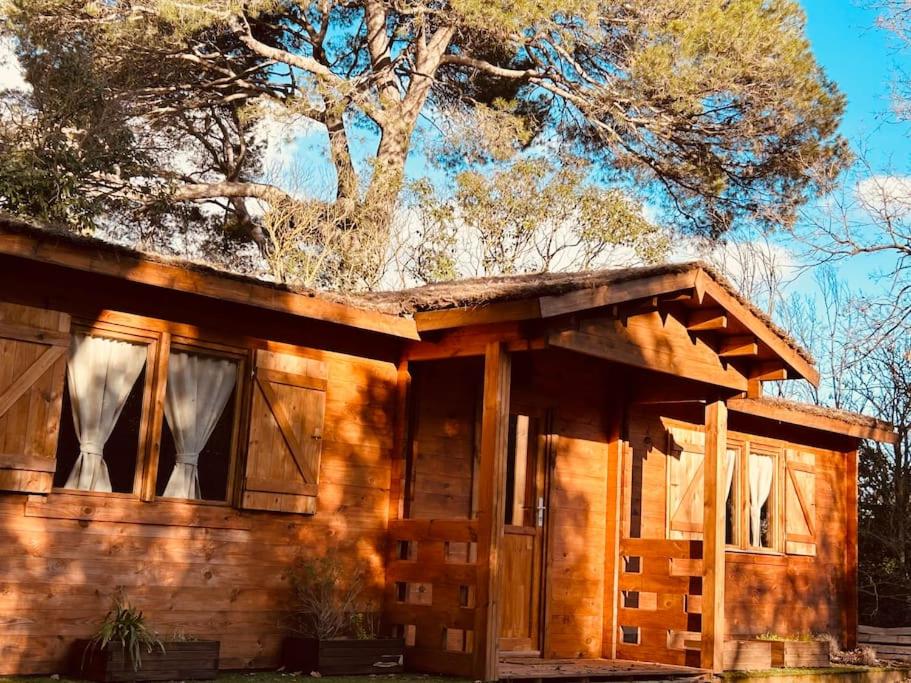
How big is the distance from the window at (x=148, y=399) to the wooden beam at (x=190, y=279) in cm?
52

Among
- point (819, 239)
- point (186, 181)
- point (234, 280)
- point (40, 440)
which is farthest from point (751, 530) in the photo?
point (186, 181)

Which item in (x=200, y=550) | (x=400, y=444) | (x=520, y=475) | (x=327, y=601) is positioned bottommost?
(x=327, y=601)

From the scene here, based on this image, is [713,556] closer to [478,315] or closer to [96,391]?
[478,315]

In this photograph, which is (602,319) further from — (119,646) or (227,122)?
(227,122)

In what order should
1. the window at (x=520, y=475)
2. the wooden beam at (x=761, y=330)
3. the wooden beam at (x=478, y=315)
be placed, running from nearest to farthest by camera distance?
1. the wooden beam at (x=478, y=315)
2. the wooden beam at (x=761, y=330)
3. the window at (x=520, y=475)

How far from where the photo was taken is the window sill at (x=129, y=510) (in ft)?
24.9

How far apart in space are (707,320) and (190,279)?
4756 mm

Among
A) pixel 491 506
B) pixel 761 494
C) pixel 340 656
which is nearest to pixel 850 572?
pixel 761 494

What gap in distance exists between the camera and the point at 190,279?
8.02m

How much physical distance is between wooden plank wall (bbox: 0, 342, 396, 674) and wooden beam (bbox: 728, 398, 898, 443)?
14.0ft

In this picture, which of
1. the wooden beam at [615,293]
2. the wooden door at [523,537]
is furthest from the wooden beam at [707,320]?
the wooden door at [523,537]

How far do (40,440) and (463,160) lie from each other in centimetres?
1274

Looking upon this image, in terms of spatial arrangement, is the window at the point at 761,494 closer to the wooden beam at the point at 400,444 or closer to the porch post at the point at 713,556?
the porch post at the point at 713,556

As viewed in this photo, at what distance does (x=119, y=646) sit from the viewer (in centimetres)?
742
